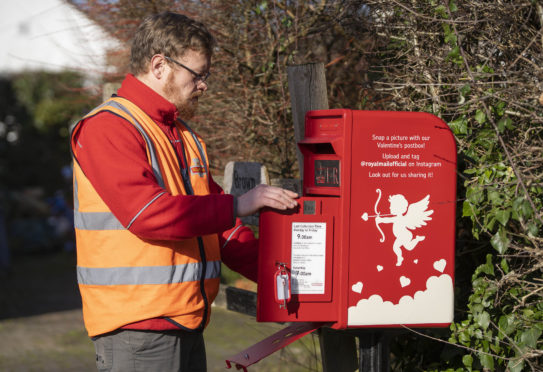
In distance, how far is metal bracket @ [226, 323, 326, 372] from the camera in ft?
7.64

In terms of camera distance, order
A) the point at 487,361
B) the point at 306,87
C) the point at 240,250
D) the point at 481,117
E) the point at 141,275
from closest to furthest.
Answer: the point at 141,275
the point at 481,117
the point at 487,361
the point at 240,250
the point at 306,87

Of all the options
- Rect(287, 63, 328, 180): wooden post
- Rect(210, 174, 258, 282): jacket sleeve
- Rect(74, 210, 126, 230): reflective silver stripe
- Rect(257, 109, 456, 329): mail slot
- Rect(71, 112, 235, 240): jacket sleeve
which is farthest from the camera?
Rect(287, 63, 328, 180): wooden post

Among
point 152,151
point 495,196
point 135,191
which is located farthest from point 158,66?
point 495,196

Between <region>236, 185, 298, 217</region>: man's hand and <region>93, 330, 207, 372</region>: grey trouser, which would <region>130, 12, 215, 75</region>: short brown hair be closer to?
<region>236, 185, 298, 217</region>: man's hand

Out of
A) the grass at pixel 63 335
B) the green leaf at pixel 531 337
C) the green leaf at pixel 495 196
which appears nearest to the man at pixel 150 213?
the green leaf at pixel 495 196

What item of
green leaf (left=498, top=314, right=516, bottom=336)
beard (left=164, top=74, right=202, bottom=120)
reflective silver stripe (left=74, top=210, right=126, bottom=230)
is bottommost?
green leaf (left=498, top=314, right=516, bottom=336)

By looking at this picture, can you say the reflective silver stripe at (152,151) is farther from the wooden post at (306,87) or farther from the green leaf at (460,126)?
the green leaf at (460,126)

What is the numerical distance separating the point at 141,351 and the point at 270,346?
0.52 metres

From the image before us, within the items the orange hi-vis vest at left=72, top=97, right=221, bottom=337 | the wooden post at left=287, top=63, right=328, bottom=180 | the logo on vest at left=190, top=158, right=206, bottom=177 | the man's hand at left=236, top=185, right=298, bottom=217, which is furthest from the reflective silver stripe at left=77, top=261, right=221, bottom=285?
the wooden post at left=287, top=63, right=328, bottom=180

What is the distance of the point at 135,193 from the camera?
204cm

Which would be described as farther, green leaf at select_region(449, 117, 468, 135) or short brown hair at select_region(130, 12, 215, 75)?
green leaf at select_region(449, 117, 468, 135)

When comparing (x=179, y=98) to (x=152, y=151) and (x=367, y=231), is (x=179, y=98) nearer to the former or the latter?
(x=152, y=151)

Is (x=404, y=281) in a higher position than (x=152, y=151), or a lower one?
lower

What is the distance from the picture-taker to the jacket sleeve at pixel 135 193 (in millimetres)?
2037
